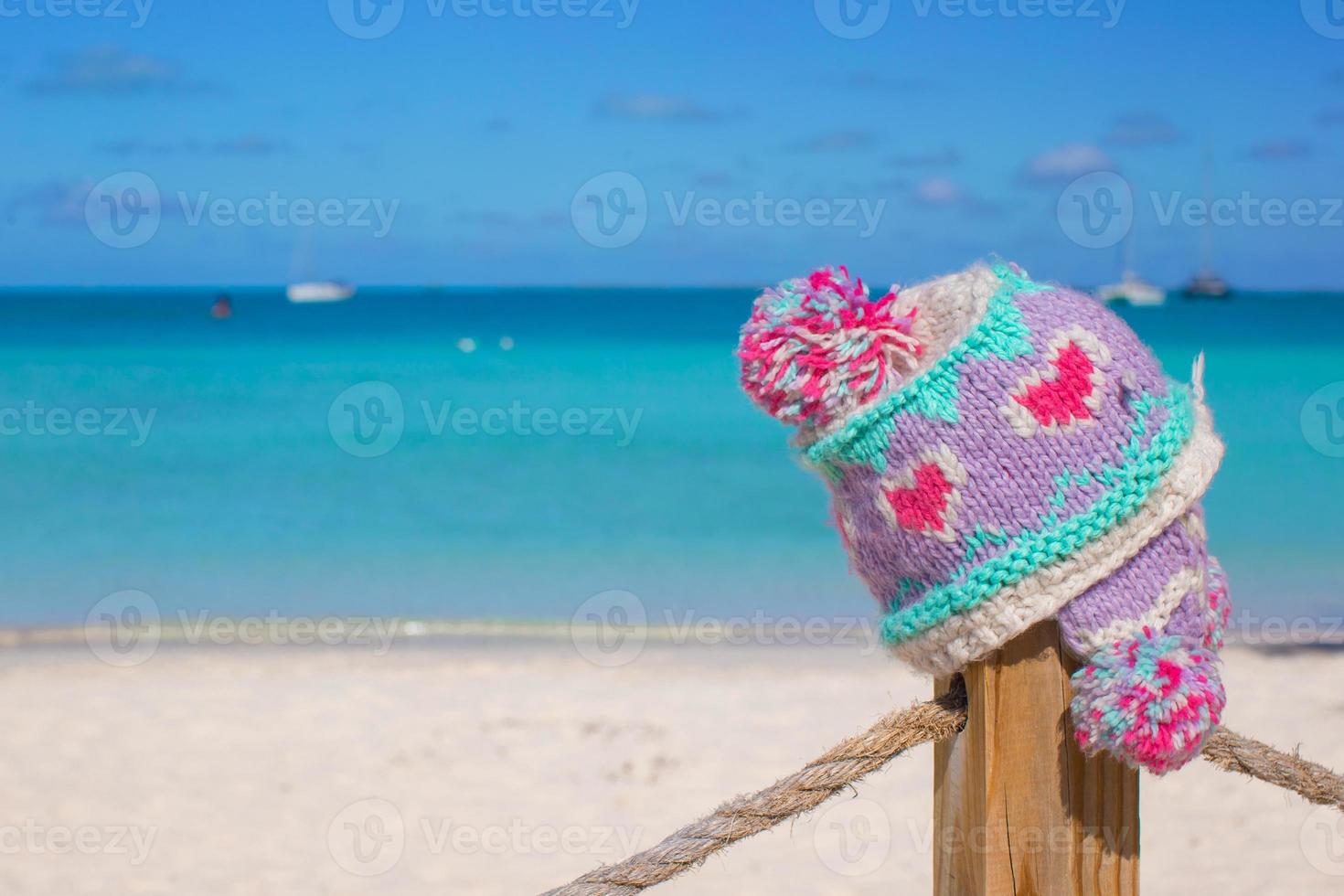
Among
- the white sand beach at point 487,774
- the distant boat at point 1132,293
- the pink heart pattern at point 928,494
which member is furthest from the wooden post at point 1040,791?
the distant boat at point 1132,293

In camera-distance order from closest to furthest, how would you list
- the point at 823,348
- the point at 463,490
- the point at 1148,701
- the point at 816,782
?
the point at 1148,701, the point at 823,348, the point at 816,782, the point at 463,490

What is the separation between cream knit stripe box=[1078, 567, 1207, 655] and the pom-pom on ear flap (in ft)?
1.21

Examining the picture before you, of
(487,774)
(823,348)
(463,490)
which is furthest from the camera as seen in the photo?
(463,490)

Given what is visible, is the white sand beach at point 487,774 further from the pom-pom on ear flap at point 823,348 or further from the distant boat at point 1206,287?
the distant boat at point 1206,287

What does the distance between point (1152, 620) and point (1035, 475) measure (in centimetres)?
22

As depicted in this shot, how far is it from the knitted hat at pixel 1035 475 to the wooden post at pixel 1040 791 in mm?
45

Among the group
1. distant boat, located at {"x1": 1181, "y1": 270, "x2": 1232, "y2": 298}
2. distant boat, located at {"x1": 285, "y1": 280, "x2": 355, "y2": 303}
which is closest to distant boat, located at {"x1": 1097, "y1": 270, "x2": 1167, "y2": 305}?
distant boat, located at {"x1": 1181, "y1": 270, "x2": 1232, "y2": 298}

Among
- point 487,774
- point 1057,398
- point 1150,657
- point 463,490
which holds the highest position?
point 463,490

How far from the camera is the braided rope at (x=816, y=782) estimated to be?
1.44 m

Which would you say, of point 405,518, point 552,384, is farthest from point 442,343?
point 405,518

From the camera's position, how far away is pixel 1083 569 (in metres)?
1.30

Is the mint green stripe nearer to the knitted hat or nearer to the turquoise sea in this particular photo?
the knitted hat

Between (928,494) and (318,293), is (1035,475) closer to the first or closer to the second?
(928,494)

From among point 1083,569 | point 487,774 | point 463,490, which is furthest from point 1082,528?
point 463,490
